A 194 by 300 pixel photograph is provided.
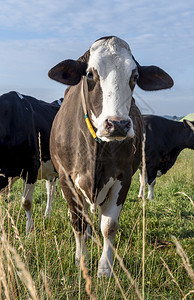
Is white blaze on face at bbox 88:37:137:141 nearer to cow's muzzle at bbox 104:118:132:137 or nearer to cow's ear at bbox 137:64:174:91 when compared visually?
cow's muzzle at bbox 104:118:132:137

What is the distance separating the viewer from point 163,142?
957 centimetres

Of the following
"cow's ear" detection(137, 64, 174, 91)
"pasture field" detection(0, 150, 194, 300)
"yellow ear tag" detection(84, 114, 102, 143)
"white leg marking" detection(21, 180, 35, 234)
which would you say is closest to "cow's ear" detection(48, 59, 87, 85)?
"yellow ear tag" detection(84, 114, 102, 143)

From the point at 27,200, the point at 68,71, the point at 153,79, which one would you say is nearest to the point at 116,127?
the point at 68,71

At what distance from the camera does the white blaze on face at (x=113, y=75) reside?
107 inches

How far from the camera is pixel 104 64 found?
9.86 ft

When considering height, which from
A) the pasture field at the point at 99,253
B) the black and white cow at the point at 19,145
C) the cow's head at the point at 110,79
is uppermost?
the cow's head at the point at 110,79

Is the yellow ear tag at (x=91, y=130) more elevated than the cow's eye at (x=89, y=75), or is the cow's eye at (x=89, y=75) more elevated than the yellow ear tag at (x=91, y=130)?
the cow's eye at (x=89, y=75)

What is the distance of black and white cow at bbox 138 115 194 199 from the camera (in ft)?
30.4

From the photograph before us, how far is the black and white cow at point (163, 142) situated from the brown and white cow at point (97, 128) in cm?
537

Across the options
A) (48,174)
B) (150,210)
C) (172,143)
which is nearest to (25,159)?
(48,174)

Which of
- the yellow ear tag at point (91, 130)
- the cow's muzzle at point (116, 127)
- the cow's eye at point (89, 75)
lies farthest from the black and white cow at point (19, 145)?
the cow's muzzle at point (116, 127)

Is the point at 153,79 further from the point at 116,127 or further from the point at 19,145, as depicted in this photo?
the point at 19,145

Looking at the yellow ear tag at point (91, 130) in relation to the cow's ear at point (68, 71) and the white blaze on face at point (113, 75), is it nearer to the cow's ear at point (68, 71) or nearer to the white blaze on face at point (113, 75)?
the white blaze on face at point (113, 75)

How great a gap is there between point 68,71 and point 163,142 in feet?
21.8
